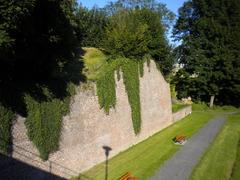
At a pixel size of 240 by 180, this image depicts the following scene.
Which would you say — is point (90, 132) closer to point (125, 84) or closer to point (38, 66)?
point (38, 66)

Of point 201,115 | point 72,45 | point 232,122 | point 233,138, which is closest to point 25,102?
point 72,45

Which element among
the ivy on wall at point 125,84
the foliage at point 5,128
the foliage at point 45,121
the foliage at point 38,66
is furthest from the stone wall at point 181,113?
the foliage at point 5,128

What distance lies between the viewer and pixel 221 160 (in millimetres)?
19344

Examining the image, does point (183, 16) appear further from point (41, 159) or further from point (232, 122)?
point (41, 159)

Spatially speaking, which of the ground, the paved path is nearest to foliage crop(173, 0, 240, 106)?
the paved path

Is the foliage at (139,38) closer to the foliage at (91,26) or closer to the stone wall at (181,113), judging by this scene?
the stone wall at (181,113)

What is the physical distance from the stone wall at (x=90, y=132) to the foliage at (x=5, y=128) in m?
0.37

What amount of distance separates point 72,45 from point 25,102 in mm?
3584

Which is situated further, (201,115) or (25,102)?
(201,115)

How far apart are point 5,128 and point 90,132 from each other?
5.78 m

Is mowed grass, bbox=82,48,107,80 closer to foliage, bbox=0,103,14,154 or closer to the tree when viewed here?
the tree

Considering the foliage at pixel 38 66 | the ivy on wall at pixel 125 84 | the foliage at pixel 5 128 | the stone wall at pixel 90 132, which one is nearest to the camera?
the foliage at pixel 38 66

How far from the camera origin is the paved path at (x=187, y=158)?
16359 mm

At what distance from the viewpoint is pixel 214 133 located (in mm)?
27703
